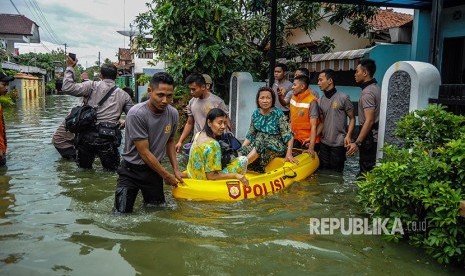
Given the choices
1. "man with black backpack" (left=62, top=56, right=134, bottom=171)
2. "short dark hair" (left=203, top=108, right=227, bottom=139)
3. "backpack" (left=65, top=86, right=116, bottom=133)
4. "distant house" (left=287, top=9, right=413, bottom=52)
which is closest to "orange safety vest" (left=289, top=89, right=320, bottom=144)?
"short dark hair" (left=203, top=108, right=227, bottom=139)

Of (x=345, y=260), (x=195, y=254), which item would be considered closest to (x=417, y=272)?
(x=345, y=260)

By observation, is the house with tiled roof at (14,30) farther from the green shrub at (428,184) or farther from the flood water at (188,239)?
the green shrub at (428,184)

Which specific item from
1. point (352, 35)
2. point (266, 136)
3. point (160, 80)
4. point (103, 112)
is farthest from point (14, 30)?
point (160, 80)

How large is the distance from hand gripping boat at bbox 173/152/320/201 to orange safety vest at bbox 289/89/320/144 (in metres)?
0.69

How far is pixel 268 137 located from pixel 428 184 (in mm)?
3195

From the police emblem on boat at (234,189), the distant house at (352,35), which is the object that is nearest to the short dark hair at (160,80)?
the police emblem on boat at (234,189)

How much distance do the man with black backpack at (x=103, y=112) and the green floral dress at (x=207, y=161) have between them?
2060mm

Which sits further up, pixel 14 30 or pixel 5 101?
pixel 14 30

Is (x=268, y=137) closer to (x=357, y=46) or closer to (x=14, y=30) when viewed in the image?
(x=357, y=46)

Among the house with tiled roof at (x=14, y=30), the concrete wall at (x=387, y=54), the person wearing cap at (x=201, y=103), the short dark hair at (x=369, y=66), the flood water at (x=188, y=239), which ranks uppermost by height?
the house with tiled roof at (x=14, y=30)

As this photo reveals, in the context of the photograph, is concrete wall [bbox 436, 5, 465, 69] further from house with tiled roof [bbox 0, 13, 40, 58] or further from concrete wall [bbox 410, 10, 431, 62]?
house with tiled roof [bbox 0, 13, 40, 58]

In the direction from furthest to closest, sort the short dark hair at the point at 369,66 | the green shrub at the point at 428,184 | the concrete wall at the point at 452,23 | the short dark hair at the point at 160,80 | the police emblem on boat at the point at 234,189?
the concrete wall at the point at 452,23, the short dark hair at the point at 369,66, the police emblem on boat at the point at 234,189, the short dark hair at the point at 160,80, the green shrub at the point at 428,184

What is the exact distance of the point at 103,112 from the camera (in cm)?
692

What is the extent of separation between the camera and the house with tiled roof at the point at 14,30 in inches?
1679
